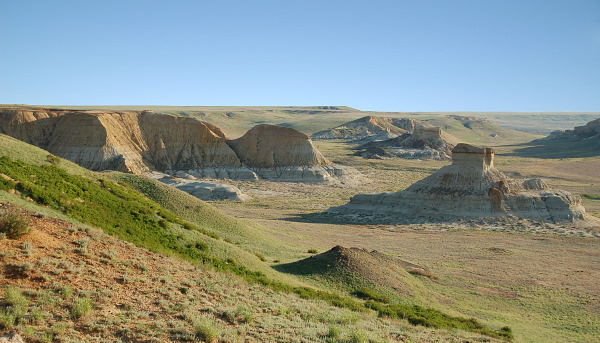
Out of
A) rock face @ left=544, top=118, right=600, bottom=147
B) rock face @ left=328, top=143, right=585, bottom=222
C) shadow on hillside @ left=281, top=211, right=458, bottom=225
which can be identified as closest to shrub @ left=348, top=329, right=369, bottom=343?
shadow on hillside @ left=281, top=211, right=458, bottom=225

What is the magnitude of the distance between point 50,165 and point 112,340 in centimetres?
1243

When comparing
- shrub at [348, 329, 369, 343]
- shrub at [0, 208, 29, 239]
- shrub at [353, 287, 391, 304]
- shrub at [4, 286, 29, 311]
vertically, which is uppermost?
shrub at [0, 208, 29, 239]

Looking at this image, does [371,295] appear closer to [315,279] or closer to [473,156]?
[315,279]

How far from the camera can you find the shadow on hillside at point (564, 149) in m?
122

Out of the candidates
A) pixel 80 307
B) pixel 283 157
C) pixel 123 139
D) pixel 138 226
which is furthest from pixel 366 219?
pixel 123 139

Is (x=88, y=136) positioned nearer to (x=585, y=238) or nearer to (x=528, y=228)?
(x=528, y=228)

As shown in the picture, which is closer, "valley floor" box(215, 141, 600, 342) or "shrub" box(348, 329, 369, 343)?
"shrub" box(348, 329, 369, 343)

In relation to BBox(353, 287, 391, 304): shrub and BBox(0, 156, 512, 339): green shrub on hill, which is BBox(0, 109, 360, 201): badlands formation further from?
BBox(353, 287, 391, 304): shrub

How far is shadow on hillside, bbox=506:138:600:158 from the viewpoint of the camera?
4796 inches

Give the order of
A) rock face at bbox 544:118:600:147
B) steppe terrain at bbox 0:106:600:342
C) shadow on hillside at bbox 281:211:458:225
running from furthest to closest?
rock face at bbox 544:118:600:147, shadow on hillside at bbox 281:211:458:225, steppe terrain at bbox 0:106:600:342

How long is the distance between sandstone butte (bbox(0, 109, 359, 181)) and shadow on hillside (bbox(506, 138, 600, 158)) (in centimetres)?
7064

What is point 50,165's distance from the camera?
19594mm

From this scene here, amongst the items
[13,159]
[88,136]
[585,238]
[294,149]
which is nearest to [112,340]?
[13,159]

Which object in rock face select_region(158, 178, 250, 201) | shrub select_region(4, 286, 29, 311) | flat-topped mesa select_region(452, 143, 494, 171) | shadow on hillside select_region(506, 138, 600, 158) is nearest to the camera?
shrub select_region(4, 286, 29, 311)
